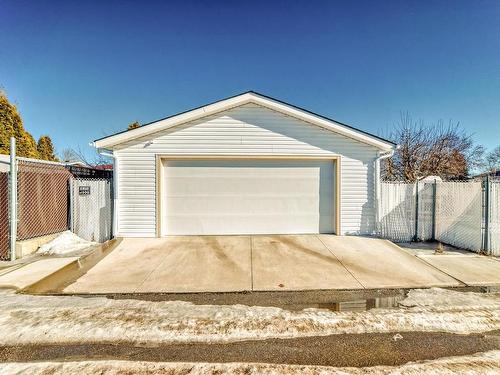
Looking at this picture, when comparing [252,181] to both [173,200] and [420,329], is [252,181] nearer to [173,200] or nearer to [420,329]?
[173,200]

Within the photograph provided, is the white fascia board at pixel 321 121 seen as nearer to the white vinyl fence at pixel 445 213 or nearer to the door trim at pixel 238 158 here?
the door trim at pixel 238 158

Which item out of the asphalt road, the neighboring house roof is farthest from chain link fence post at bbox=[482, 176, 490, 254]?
the asphalt road

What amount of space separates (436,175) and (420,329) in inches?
522

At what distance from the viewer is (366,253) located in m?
5.45

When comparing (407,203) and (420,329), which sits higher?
(407,203)

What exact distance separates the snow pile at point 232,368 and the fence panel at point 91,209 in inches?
188

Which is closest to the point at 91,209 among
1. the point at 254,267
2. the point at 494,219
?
the point at 254,267

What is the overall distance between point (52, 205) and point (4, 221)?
962 mm

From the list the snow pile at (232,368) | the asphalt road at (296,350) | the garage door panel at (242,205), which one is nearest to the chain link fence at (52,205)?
the garage door panel at (242,205)

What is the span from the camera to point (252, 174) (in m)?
6.91

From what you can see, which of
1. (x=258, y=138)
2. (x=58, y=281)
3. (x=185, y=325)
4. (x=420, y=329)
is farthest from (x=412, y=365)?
(x=258, y=138)

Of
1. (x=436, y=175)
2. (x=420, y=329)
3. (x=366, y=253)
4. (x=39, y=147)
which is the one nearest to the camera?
(x=420, y=329)

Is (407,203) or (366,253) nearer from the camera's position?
(366,253)

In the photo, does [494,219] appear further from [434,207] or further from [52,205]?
[52,205]
